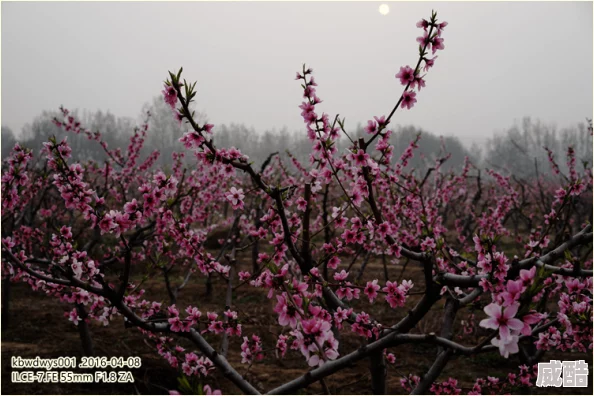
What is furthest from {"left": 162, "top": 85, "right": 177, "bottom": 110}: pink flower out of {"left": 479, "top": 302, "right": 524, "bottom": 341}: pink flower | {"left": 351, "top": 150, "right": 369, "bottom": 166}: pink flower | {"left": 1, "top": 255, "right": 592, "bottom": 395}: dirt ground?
{"left": 1, "top": 255, "right": 592, "bottom": 395}: dirt ground

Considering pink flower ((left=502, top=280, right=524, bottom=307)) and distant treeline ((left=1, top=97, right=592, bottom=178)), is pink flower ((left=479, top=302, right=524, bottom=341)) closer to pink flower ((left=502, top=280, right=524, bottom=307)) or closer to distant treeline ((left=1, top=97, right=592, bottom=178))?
pink flower ((left=502, top=280, right=524, bottom=307))

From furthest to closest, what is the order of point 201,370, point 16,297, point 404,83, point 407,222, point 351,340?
point 16,297 < point 407,222 < point 351,340 < point 201,370 < point 404,83

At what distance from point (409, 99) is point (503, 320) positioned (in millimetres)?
1629

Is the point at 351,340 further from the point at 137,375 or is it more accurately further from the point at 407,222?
the point at 137,375

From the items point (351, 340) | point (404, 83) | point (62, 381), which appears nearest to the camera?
point (404, 83)

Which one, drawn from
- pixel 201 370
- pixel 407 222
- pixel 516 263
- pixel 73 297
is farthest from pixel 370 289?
pixel 407 222

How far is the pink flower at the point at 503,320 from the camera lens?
134 cm

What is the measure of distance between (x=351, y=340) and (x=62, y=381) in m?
4.31

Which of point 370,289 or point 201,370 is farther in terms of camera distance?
point 201,370

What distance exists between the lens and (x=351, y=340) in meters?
6.80

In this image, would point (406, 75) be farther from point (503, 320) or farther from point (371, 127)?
point (503, 320)

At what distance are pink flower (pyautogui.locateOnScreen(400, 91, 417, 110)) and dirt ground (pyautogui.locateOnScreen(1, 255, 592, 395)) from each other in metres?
2.40

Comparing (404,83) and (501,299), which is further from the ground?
(404,83)

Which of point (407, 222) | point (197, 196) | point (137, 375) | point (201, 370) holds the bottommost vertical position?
point (137, 375)
